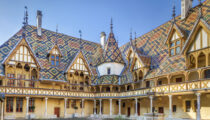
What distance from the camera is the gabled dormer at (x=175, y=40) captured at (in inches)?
871

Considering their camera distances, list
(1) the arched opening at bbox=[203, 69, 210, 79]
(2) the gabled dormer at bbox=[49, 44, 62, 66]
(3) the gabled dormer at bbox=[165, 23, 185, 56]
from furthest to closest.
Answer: (2) the gabled dormer at bbox=[49, 44, 62, 66]
(3) the gabled dormer at bbox=[165, 23, 185, 56]
(1) the arched opening at bbox=[203, 69, 210, 79]

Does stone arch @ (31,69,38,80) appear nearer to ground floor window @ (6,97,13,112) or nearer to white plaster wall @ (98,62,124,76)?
ground floor window @ (6,97,13,112)

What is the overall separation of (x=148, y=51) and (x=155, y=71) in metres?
5.13

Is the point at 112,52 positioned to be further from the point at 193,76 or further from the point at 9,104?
the point at 9,104

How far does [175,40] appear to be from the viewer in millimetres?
22953

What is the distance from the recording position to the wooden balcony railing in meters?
17.9

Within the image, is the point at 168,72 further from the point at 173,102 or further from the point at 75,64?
the point at 75,64

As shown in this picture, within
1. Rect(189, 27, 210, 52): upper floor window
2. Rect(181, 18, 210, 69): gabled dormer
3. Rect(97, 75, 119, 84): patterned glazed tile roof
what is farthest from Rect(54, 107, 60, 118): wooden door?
Rect(189, 27, 210, 52): upper floor window

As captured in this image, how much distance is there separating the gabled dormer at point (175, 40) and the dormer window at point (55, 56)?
14.2 metres

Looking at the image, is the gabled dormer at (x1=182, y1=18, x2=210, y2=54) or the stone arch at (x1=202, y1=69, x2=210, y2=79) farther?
the stone arch at (x1=202, y1=69, x2=210, y2=79)

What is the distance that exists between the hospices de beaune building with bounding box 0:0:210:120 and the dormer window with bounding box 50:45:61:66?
0.13 metres

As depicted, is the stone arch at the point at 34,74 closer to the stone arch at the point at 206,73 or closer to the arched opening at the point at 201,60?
the arched opening at the point at 201,60

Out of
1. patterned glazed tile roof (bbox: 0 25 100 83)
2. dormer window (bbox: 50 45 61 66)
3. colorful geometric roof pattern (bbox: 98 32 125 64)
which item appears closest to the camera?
patterned glazed tile roof (bbox: 0 25 100 83)

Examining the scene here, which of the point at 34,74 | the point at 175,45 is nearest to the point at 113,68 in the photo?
the point at 175,45
